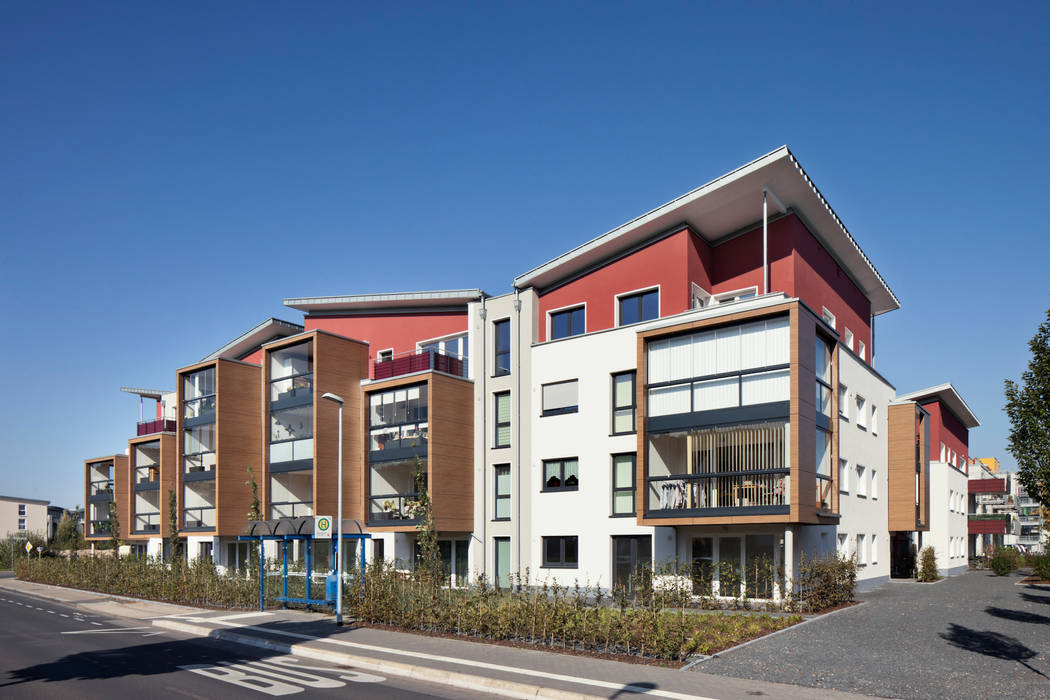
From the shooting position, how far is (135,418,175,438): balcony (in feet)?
165

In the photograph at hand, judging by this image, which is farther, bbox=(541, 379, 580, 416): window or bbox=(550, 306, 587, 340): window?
bbox=(550, 306, 587, 340): window

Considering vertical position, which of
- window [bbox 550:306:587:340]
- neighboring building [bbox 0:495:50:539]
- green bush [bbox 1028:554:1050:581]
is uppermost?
window [bbox 550:306:587:340]

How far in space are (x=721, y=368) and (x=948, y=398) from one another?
86.6 ft

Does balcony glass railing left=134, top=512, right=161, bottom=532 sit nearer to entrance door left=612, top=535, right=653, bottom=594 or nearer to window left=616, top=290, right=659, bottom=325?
entrance door left=612, top=535, right=653, bottom=594

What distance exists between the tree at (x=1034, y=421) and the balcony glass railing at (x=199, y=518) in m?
32.7

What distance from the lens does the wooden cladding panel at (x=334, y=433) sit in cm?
3416

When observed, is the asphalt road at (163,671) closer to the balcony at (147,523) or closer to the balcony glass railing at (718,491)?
the balcony glass railing at (718,491)

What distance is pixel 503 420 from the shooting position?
105 feet

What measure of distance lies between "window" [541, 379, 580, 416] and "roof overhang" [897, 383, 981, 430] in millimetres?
18600

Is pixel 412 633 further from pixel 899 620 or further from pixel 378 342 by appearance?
pixel 378 342

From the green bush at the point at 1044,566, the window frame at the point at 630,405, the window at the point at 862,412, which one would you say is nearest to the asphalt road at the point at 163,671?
the window frame at the point at 630,405

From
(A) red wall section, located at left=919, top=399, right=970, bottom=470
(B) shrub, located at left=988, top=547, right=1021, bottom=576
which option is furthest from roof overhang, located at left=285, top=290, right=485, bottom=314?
(B) shrub, located at left=988, top=547, right=1021, bottom=576

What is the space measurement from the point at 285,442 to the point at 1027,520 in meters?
126

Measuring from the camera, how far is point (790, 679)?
13.1 m
